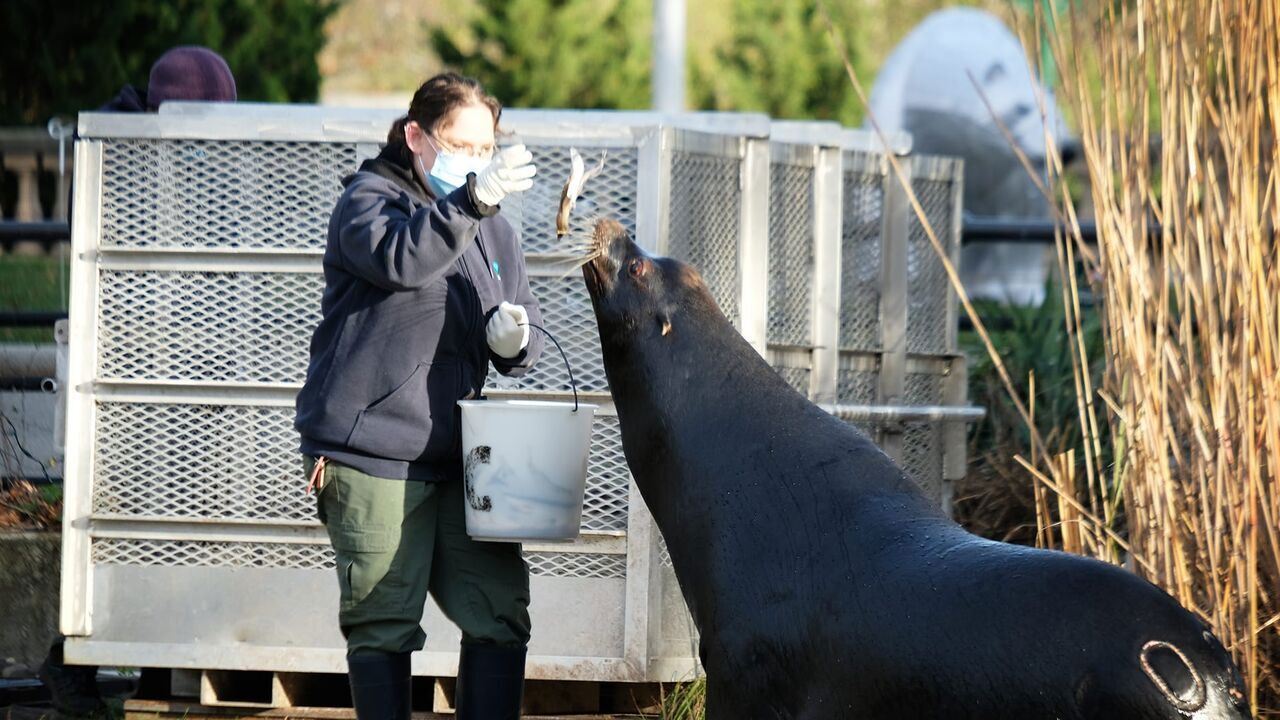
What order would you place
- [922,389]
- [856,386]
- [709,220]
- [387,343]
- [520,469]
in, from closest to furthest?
[520,469] → [387,343] → [709,220] → [856,386] → [922,389]

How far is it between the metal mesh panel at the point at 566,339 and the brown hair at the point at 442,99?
106 cm

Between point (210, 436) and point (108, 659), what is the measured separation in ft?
2.57

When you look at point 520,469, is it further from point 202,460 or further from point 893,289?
point 893,289

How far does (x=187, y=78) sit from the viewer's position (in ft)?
21.2

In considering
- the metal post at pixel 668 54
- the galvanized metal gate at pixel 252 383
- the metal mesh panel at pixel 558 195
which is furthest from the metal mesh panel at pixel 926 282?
the metal post at pixel 668 54

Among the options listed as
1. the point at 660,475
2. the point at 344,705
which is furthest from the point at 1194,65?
the point at 344,705

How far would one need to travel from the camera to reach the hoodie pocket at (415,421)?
3.92 metres

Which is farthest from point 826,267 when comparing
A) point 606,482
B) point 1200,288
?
point 1200,288

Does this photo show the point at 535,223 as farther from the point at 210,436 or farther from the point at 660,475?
the point at 660,475

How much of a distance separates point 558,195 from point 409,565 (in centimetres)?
149

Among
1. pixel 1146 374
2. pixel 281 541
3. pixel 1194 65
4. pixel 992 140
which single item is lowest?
pixel 281 541

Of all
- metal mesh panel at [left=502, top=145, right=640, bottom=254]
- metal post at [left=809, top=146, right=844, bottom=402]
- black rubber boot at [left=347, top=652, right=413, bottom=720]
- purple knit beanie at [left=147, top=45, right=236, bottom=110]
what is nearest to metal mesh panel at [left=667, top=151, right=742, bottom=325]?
metal mesh panel at [left=502, top=145, right=640, bottom=254]

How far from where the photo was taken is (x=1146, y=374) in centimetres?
400

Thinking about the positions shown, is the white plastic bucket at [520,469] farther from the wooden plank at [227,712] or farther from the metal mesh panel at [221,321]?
the wooden plank at [227,712]
